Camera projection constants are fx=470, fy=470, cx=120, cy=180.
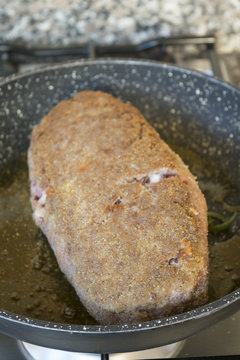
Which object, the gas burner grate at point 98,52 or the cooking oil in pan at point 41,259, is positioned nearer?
the cooking oil in pan at point 41,259

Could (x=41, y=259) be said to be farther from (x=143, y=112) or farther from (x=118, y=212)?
(x=143, y=112)

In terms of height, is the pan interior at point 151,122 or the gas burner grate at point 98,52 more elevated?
the gas burner grate at point 98,52

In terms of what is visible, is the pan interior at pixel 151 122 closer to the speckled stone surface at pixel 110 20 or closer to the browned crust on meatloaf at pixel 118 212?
the browned crust on meatloaf at pixel 118 212

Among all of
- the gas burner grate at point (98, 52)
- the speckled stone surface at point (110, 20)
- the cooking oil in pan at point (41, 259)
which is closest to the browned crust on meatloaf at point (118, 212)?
the cooking oil in pan at point (41, 259)

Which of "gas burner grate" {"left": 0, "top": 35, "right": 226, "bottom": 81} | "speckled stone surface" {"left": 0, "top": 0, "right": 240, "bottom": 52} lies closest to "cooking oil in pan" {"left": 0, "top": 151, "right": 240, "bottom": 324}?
"gas burner grate" {"left": 0, "top": 35, "right": 226, "bottom": 81}

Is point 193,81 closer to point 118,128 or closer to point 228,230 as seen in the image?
point 118,128

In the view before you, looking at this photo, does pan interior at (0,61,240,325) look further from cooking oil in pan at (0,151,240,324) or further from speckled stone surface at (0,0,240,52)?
speckled stone surface at (0,0,240,52)

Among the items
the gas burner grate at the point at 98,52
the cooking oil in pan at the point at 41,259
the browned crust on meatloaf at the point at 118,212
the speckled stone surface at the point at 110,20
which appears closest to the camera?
the browned crust on meatloaf at the point at 118,212
